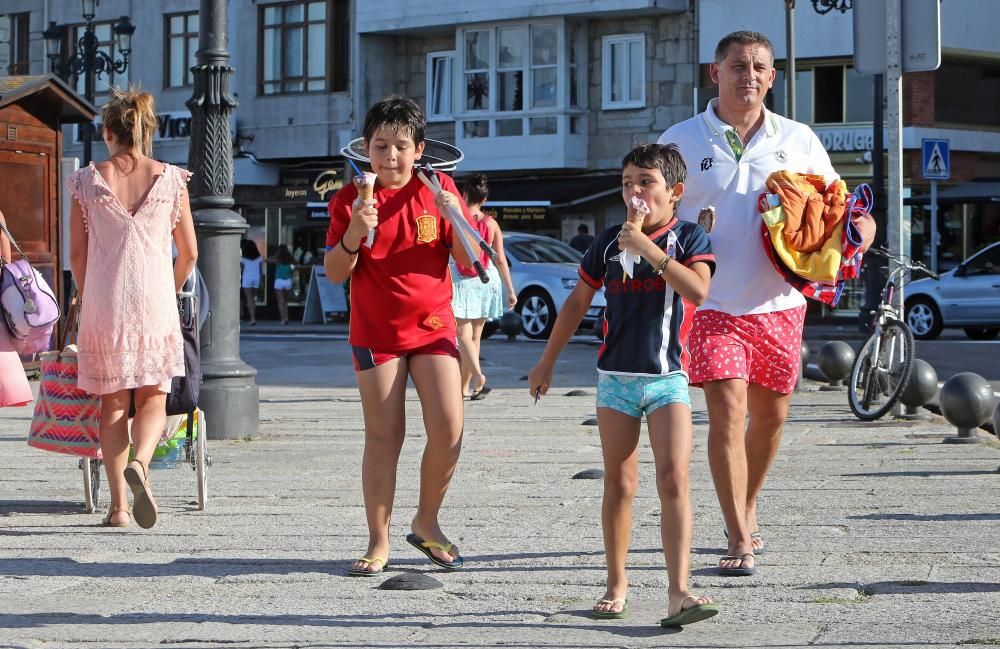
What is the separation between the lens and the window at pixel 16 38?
152 feet

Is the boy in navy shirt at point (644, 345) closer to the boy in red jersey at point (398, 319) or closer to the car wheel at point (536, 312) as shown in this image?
the boy in red jersey at point (398, 319)

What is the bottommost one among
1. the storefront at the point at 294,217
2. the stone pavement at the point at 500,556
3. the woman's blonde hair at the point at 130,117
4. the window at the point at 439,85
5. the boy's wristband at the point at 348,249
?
the stone pavement at the point at 500,556

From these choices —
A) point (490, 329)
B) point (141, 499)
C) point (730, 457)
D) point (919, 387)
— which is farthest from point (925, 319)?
point (141, 499)

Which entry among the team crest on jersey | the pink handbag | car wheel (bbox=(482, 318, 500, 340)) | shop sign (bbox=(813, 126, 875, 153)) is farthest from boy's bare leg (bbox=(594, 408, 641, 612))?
shop sign (bbox=(813, 126, 875, 153))

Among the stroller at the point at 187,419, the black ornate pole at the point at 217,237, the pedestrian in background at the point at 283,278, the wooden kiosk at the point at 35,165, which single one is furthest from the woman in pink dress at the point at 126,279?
the pedestrian in background at the point at 283,278

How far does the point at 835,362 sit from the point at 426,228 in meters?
9.46

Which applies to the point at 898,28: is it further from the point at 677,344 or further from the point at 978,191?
the point at 978,191

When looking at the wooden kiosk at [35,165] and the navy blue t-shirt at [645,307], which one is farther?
the wooden kiosk at [35,165]

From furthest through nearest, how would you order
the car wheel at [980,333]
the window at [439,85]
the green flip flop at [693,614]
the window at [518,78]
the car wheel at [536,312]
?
the window at [439,85] → the window at [518,78] → the car wheel at [980,333] → the car wheel at [536,312] → the green flip flop at [693,614]

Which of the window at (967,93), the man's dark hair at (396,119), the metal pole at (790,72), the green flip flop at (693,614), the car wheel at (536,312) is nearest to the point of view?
the green flip flop at (693,614)

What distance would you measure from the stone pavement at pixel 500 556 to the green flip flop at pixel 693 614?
0.06 m

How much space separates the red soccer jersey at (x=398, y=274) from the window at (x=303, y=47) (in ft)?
115

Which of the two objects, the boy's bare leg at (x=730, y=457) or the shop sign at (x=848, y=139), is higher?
the shop sign at (x=848, y=139)

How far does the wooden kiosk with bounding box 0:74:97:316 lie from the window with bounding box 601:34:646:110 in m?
20.6
